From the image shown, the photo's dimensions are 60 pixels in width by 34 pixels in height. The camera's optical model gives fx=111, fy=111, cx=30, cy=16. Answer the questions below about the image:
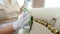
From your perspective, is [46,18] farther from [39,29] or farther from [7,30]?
[7,30]

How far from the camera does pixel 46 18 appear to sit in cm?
58

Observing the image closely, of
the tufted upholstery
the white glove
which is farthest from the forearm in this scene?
the tufted upholstery

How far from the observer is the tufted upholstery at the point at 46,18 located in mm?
527

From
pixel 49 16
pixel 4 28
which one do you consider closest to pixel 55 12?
pixel 49 16

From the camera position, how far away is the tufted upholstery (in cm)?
53

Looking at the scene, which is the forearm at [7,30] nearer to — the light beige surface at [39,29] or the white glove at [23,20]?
the white glove at [23,20]

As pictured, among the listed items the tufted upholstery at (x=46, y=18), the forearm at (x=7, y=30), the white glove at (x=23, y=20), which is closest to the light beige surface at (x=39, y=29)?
the tufted upholstery at (x=46, y=18)

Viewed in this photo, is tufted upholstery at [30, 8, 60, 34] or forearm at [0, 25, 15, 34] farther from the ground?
tufted upholstery at [30, 8, 60, 34]

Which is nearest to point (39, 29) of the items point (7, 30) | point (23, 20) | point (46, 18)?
point (46, 18)

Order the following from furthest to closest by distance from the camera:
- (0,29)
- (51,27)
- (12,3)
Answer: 1. (12,3)
2. (0,29)
3. (51,27)

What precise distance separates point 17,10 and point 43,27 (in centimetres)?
51

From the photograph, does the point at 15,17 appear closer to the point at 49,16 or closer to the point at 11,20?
the point at 11,20

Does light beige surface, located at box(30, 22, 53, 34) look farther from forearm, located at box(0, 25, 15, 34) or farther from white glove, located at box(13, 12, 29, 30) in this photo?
forearm, located at box(0, 25, 15, 34)

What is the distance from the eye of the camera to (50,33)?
0.54m
